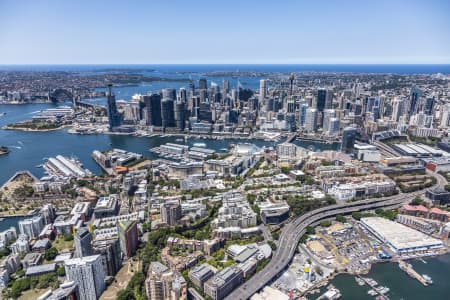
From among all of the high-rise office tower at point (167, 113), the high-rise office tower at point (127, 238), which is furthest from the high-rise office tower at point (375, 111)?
the high-rise office tower at point (127, 238)

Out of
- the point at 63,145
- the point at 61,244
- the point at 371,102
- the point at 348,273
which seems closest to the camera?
the point at 348,273

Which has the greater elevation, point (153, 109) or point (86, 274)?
point (153, 109)

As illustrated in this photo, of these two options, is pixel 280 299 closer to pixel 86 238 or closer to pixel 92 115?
pixel 86 238

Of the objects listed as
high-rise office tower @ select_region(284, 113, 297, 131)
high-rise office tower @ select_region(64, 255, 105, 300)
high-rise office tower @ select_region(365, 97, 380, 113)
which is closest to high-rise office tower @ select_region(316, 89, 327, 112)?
high-rise office tower @ select_region(284, 113, 297, 131)

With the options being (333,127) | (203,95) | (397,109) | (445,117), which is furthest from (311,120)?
(203,95)

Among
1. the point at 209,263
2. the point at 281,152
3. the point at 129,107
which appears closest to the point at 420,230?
the point at 209,263

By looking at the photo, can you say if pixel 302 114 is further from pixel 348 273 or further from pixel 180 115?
pixel 348 273

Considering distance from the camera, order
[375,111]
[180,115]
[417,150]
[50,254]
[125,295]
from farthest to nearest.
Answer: [375,111]
[180,115]
[417,150]
[50,254]
[125,295]
